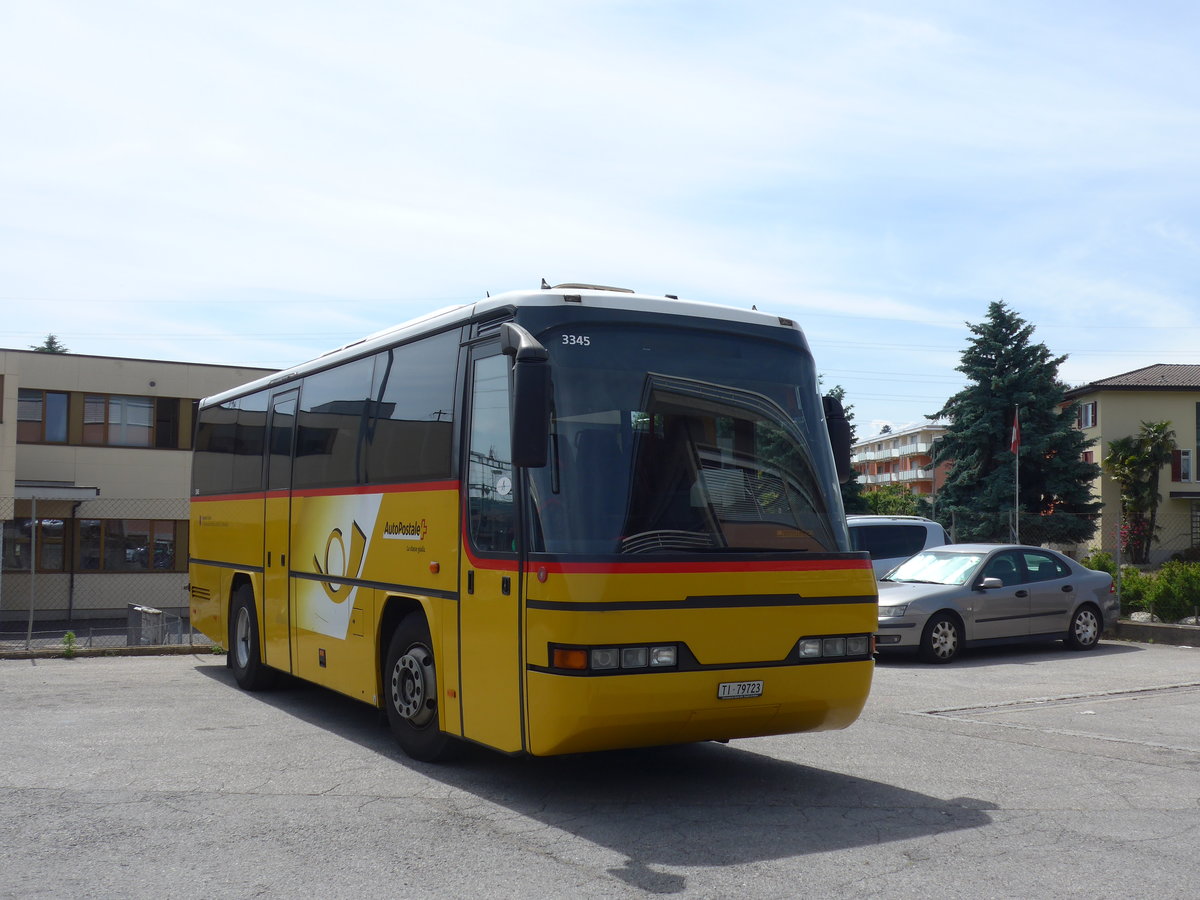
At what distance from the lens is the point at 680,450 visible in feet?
A: 23.1

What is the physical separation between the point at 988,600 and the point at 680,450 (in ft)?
33.8

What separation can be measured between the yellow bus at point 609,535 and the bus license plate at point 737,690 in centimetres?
1

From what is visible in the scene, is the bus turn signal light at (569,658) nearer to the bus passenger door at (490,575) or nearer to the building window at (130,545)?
the bus passenger door at (490,575)

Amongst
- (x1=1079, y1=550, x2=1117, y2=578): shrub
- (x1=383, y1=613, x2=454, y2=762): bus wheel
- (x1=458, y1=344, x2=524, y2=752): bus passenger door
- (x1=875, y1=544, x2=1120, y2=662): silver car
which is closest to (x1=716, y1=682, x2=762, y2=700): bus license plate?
(x1=458, y1=344, x2=524, y2=752): bus passenger door

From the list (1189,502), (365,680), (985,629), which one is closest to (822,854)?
(365,680)

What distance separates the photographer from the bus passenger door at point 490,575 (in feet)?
23.0

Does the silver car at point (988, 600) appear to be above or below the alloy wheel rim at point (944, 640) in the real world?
above

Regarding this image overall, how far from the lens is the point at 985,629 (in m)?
16.0

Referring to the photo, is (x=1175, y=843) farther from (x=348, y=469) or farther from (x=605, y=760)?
(x=348, y=469)

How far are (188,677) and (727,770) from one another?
26.0 ft

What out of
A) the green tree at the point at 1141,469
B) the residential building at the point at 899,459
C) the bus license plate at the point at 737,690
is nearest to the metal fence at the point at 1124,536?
the green tree at the point at 1141,469

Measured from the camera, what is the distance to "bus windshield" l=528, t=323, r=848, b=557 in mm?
6801

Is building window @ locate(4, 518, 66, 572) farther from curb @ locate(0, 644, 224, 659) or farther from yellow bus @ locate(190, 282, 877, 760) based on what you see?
yellow bus @ locate(190, 282, 877, 760)

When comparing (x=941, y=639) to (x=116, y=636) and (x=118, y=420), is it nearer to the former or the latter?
(x=116, y=636)
